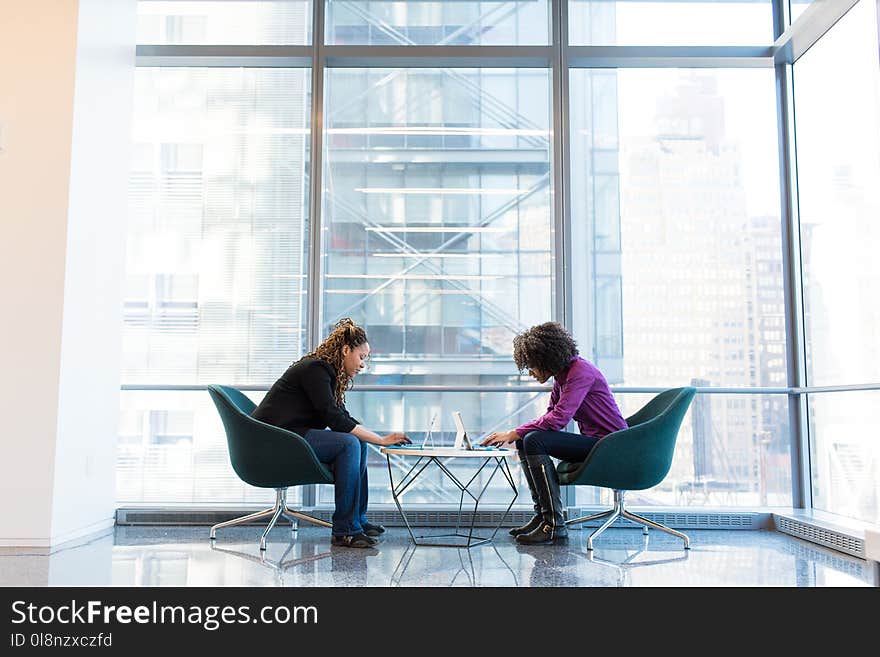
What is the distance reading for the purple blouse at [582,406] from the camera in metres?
4.00

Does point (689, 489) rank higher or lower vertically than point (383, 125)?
lower

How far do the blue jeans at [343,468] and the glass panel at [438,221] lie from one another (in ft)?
3.31

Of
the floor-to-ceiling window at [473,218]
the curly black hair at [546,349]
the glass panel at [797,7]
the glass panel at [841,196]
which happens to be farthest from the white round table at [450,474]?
the glass panel at [797,7]

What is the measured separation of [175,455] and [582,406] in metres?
2.47

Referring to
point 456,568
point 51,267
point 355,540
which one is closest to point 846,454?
point 456,568

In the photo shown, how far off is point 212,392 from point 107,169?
1.42 m

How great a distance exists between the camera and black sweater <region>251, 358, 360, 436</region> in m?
3.93

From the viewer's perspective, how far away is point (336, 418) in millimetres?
3928

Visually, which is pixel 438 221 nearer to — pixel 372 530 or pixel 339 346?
pixel 339 346

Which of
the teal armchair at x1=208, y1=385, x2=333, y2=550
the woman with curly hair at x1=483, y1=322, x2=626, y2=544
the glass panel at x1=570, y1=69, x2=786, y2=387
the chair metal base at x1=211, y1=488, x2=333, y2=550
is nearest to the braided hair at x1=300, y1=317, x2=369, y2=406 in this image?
the teal armchair at x1=208, y1=385, x2=333, y2=550

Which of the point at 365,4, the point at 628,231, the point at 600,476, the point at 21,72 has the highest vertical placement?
the point at 365,4

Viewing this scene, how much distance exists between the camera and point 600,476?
3887 mm
